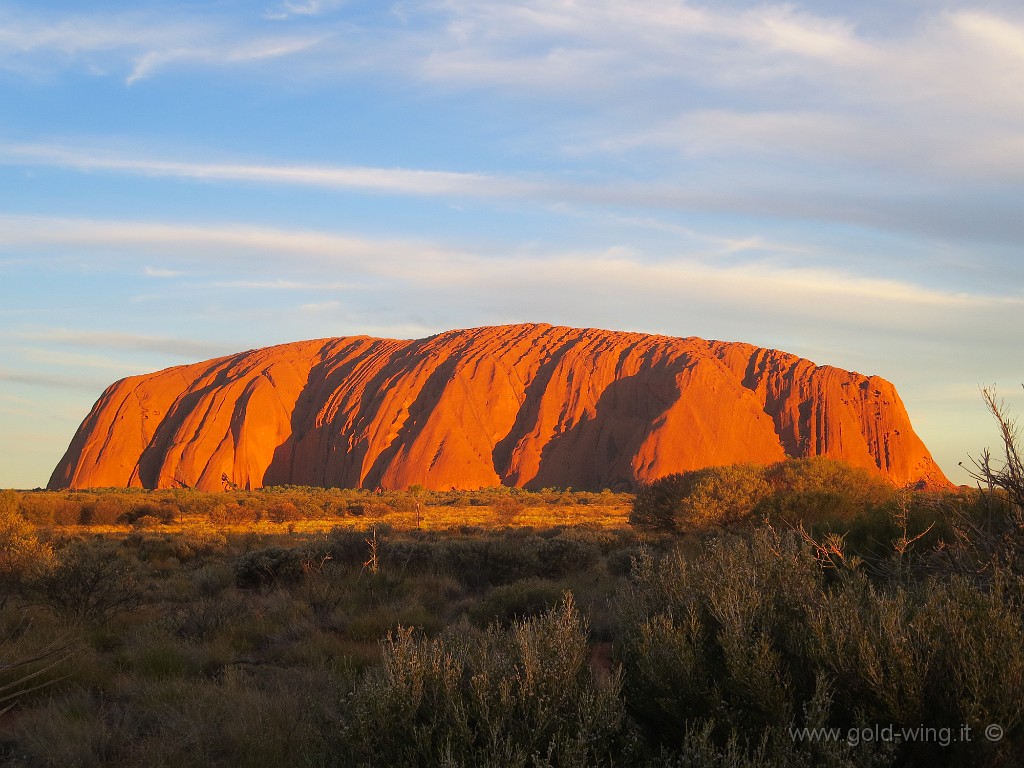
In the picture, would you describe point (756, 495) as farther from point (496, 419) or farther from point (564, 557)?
point (496, 419)

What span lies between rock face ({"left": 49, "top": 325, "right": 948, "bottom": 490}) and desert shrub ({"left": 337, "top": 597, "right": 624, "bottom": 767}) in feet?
179

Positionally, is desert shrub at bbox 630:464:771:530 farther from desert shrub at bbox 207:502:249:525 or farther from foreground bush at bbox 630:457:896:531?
desert shrub at bbox 207:502:249:525

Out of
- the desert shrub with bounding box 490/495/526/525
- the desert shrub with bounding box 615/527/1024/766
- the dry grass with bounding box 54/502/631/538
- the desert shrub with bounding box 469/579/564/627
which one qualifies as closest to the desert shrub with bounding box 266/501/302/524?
the dry grass with bounding box 54/502/631/538

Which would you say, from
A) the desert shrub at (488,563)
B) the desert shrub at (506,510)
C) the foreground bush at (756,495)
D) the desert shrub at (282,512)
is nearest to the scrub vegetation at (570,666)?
the desert shrub at (488,563)

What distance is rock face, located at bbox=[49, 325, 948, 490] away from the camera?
62219 millimetres

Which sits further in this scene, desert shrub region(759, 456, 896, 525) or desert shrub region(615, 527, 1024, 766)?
desert shrub region(759, 456, 896, 525)

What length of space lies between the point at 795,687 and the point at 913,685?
53 cm

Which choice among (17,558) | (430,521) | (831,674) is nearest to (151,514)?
(430,521)

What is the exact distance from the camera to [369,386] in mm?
71188

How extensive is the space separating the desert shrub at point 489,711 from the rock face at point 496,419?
54.5 metres

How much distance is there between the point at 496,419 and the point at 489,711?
63176mm

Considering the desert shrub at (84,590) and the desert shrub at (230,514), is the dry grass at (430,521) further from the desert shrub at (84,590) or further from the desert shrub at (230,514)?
the desert shrub at (84,590)

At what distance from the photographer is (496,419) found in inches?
2635

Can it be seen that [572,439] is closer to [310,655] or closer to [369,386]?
[369,386]
